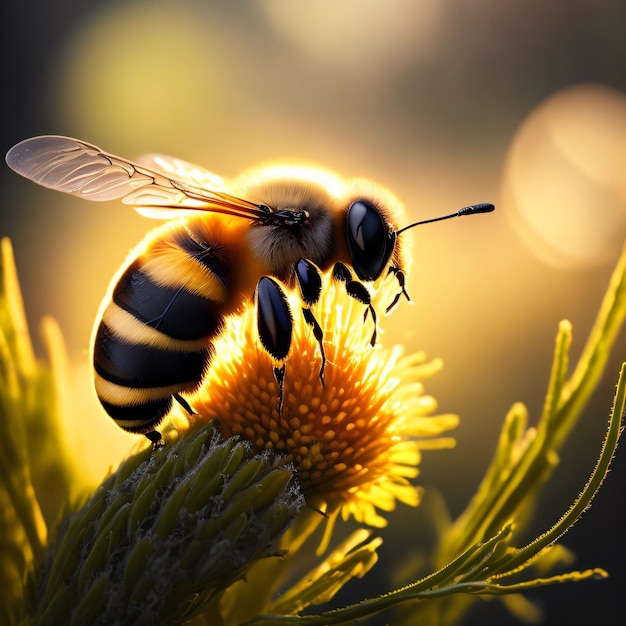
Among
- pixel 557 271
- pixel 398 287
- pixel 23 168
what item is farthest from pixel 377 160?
pixel 23 168

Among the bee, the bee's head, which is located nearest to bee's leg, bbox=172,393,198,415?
the bee

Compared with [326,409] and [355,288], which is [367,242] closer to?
[355,288]

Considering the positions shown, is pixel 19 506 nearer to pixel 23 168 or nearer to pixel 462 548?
pixel 23 168

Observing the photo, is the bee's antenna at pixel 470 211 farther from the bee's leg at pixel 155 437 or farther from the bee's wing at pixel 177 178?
the bee's leg at pixel 155 437

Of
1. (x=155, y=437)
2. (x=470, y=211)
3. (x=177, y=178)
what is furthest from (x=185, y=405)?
(x=470, y=211)

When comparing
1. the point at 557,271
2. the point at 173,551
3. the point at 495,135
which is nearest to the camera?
the point at 173,551

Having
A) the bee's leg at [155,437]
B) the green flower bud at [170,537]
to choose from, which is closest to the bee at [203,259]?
the bee's leg at [155,437]
